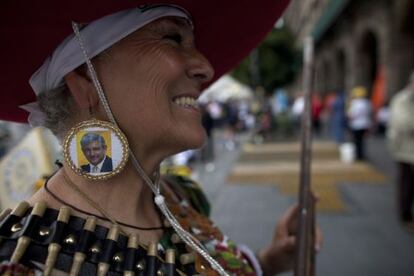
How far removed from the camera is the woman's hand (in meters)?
1.64

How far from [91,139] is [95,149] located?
0.02 m

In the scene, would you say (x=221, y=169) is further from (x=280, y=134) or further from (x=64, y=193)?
(x=64, y=193)

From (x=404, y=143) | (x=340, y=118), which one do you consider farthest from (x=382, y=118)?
(x=404, y=143)

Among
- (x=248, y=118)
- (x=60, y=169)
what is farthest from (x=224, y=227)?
(x=248, y=118)

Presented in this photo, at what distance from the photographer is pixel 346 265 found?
13.4ft

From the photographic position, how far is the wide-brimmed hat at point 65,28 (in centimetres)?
98

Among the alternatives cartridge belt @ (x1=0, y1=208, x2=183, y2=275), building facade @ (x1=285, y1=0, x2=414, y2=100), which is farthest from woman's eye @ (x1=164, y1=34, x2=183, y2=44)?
building facade @ (x1=285, y1=0, x2=414, y2=100)

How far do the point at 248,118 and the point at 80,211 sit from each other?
863 inches

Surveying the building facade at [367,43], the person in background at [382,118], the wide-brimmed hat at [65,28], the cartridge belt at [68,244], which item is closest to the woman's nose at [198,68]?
the wide-brimmed hat at [65,28]

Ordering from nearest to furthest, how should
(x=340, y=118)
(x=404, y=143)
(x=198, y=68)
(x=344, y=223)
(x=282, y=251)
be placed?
(x=198, y=68) < (x=282, y=251) < (x=404, y=143) < (x=344, y=223) < (x=340, y=118)

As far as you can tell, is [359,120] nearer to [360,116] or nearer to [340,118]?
[360,116]

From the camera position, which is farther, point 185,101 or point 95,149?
point 185,101

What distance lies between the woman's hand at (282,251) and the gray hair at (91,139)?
90cm

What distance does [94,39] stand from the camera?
102cm
